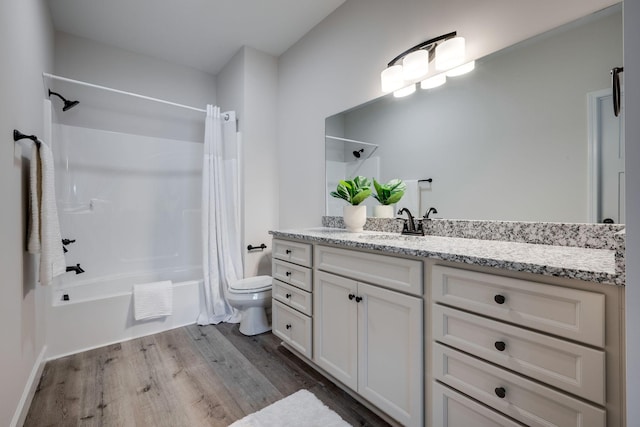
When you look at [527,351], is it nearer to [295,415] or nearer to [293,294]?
[295,415]

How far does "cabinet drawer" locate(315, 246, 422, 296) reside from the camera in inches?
46.9

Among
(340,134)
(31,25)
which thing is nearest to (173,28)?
(31,25)

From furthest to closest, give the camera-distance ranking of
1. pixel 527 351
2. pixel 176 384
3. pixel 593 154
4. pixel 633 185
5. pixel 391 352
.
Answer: pixel 176 384 < pixel 391 352 < pixel 593 154 < pixel 527 351 < pixel 633 185

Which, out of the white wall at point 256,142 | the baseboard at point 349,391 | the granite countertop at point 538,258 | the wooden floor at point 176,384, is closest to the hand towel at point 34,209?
the wooden floor at point 176,384

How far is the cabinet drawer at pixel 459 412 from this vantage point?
0.95 m

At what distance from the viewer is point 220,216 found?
2721mm

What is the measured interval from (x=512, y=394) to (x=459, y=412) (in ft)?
0.74

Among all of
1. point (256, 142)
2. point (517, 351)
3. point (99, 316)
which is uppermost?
point (256, 142)

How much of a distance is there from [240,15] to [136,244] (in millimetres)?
2316

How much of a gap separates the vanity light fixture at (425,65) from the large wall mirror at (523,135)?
0.05 meters

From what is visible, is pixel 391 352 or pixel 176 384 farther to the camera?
pixel 176 384

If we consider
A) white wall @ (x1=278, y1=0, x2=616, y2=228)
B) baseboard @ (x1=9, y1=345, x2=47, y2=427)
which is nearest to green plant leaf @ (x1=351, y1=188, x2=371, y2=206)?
white wall @ (x1=278, y1=0, x2=616, y2=228)

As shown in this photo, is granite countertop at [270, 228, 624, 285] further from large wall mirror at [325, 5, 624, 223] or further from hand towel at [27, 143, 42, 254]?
hand towel at [27, 143, 42, 254]

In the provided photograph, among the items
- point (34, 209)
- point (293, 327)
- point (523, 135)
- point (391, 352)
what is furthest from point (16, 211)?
point (523, 135)
